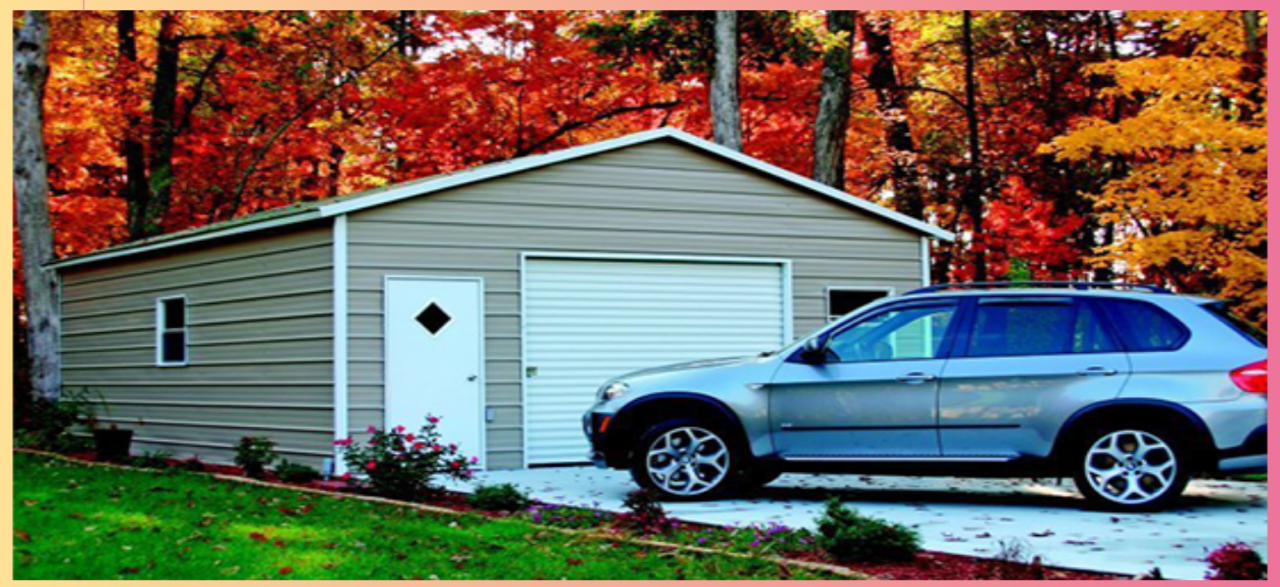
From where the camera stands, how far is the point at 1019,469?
31.8 ft

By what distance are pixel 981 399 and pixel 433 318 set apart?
18.1 feet

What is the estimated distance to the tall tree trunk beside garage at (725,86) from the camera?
1978 centimetres

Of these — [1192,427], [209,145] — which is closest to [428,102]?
[209,145]

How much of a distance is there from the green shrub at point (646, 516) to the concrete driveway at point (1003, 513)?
1.87 feet

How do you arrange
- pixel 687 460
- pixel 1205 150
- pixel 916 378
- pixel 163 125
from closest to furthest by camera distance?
pixel 916 378
pixel 687 460
pixel 1205 150
pixel 163 125

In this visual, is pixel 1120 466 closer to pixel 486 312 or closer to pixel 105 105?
pixel 486 312

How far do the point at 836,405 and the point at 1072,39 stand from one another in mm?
18209

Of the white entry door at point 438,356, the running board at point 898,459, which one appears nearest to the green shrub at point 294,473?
the white entry door at point 438,356

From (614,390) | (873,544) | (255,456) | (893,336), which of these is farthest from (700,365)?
(255,456)

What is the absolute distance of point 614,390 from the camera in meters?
10.7

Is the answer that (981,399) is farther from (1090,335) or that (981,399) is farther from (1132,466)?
(1132,466)

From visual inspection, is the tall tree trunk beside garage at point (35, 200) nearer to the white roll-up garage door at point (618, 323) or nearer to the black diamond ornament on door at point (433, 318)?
the black diamond ornament on door at point (433, 318)

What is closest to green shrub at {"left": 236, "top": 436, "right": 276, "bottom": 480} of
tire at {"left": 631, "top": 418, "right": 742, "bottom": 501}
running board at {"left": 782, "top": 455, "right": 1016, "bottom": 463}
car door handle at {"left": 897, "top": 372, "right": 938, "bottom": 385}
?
tire at {"left": 631, "top": 418, "right": 742, "bottom": 501}

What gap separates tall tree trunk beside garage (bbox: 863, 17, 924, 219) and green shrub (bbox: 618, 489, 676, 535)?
16.6m
